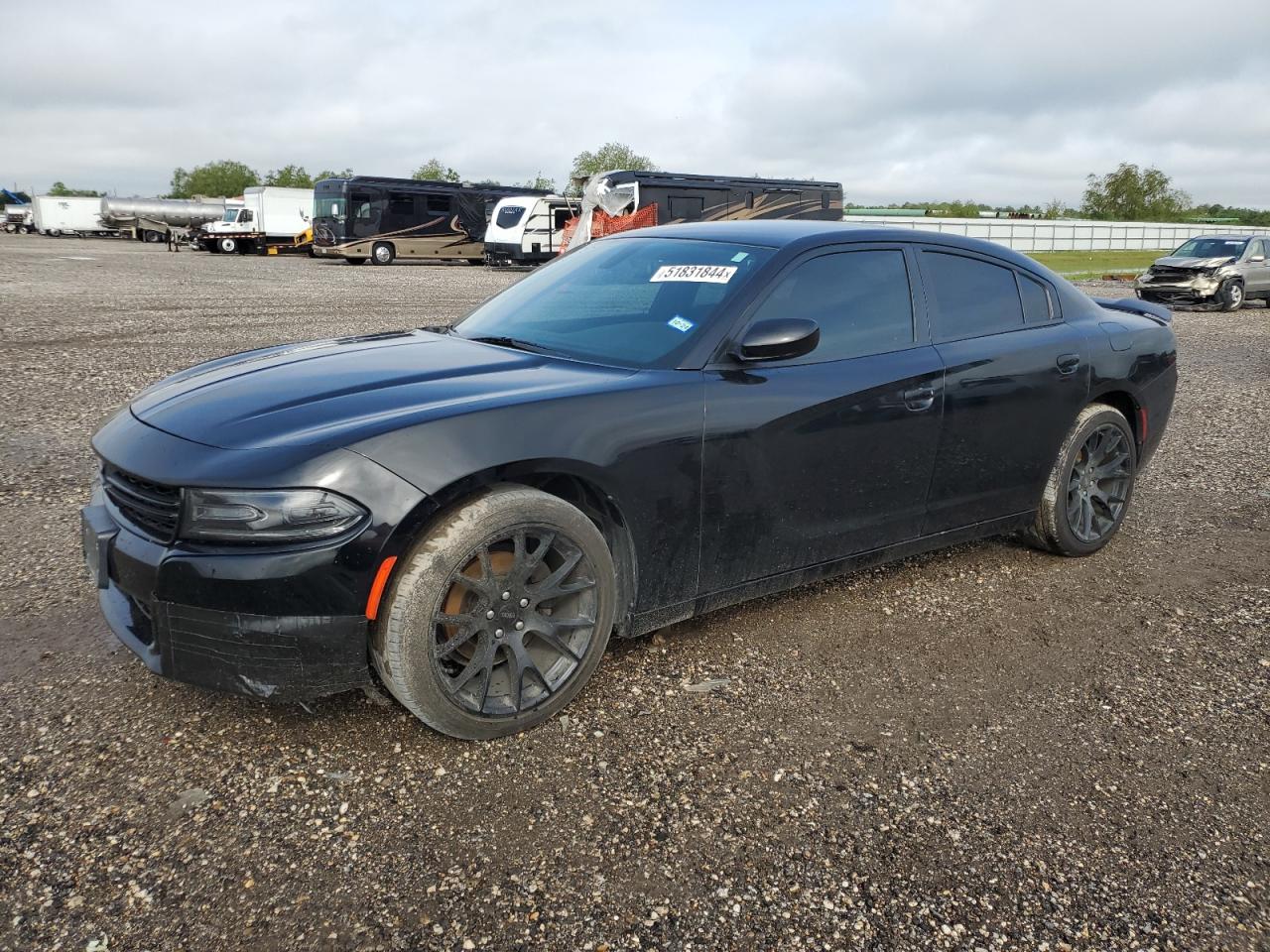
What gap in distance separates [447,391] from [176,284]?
2137 centimetres

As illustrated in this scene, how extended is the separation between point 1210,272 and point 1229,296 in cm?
73

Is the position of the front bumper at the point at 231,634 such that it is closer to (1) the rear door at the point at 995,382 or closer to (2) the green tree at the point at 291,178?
(1) the rear door at the point at 995,382

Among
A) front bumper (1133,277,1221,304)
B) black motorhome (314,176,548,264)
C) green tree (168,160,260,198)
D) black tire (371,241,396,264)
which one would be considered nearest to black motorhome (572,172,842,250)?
black motorhome (314,176,548,264)

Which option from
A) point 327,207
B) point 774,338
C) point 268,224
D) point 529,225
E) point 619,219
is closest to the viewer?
point 774,338

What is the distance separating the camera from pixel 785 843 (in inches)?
101

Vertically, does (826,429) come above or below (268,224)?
below

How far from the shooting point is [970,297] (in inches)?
165

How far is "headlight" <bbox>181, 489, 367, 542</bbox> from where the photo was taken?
103 inches

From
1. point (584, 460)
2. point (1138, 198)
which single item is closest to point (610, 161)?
point (1138, 198)

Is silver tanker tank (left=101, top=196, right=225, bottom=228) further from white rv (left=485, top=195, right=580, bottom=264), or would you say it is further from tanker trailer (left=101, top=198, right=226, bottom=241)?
white rv (left=485, top=195, right=580, bottom=264)

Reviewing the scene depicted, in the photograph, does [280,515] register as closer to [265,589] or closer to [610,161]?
[265,589]

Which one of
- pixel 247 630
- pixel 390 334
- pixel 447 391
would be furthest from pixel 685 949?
pixel 390 334

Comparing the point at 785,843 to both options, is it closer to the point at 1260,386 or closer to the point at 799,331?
the point at 799,331

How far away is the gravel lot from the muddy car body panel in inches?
746
